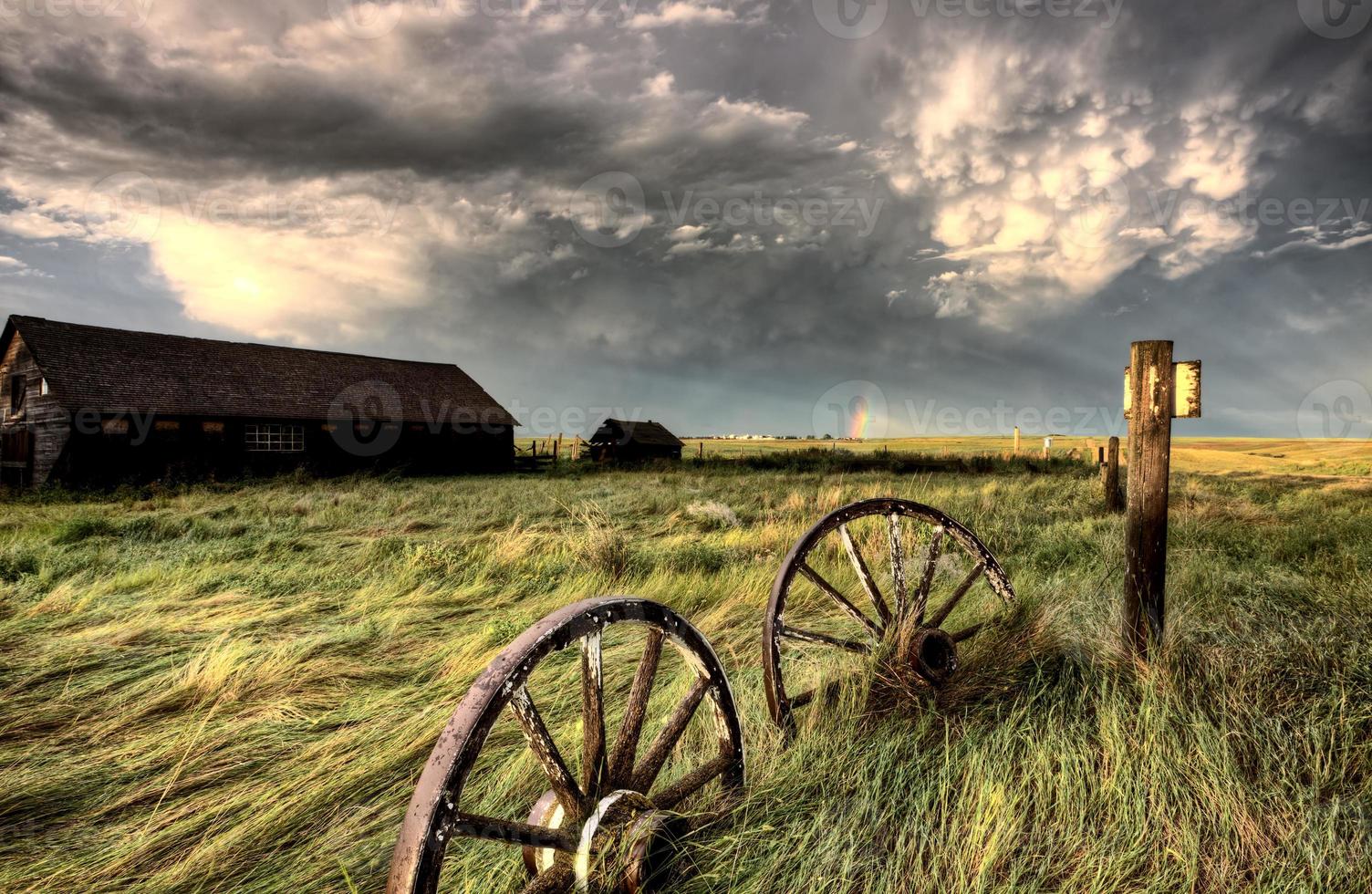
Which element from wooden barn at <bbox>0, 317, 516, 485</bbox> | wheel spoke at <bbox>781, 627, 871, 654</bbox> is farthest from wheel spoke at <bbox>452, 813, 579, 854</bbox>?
wooden barn at <bbox>0, 317, 516, 485</bbox>

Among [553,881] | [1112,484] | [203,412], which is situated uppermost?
[203,412]

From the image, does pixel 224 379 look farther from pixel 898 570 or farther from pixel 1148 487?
pixel 1148 487

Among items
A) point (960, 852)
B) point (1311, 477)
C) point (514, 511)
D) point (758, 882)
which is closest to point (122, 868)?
point (758, 882)

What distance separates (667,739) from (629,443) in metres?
31.4

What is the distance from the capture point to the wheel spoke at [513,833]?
4.55 feet

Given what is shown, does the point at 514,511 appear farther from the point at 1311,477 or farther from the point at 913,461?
the point at 1311,477

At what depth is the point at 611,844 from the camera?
5.63 feet

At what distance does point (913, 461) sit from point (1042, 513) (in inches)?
545

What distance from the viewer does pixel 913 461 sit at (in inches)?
939

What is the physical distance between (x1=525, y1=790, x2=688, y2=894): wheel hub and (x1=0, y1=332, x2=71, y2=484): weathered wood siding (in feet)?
76.8

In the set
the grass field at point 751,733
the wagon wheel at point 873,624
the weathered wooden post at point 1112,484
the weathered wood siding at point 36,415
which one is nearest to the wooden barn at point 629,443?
the weathered wood siding at point 36,415

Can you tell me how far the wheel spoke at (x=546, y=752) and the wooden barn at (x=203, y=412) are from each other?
2326 centimetres

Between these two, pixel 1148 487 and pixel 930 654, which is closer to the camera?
pixel 930 654

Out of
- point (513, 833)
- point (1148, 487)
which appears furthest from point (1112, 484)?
point (513, 833)
